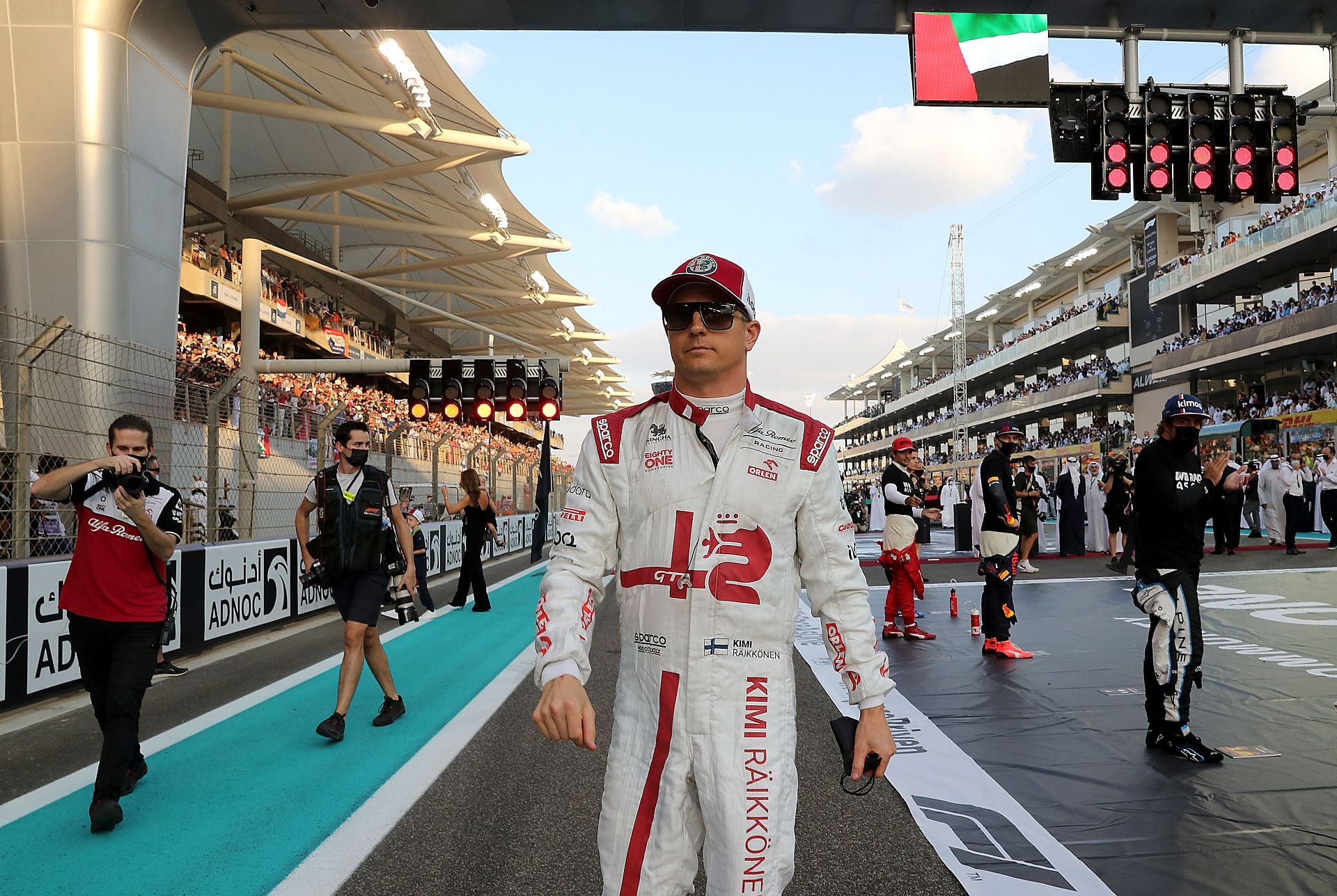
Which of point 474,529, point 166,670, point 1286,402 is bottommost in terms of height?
point 166,670

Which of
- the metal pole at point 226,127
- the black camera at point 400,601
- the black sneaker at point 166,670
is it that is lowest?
the black sneaker at point 166,670

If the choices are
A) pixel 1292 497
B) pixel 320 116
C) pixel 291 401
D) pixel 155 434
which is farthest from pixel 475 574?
pixel 1292 497

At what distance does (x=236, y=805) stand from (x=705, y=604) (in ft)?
10.6

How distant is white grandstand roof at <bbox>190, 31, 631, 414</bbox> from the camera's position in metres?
21.1

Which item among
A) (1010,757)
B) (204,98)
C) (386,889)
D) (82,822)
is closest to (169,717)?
(82,822)

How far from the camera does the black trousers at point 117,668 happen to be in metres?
4.18

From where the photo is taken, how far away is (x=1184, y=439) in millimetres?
5289

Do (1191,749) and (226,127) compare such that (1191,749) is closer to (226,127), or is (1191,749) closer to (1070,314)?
(226,127)

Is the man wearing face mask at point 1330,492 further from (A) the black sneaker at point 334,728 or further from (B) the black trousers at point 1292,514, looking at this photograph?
(A) the black sneaker at point 334,728

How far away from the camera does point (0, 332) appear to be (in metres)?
6.84

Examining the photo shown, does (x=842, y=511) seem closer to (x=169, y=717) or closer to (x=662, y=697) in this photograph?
(x=662, y=697)

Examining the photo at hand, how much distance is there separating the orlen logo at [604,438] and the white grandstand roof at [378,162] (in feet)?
48.9

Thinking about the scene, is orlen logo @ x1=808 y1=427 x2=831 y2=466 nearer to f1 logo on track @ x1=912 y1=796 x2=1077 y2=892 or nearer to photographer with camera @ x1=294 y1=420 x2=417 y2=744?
f1 logo on track @ x1=912 y1=796 x2=1077 y2=892

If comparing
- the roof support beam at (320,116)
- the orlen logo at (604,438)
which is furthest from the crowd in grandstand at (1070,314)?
the orlen logo at (604,438)
